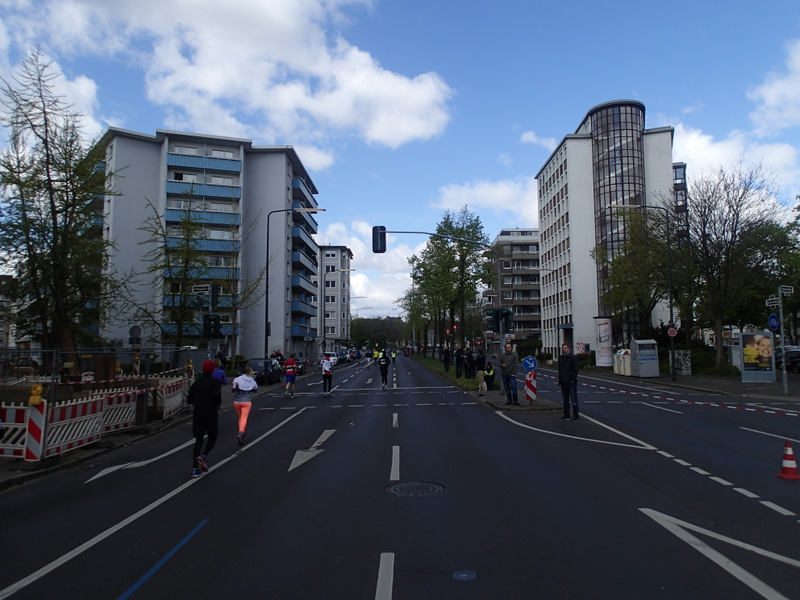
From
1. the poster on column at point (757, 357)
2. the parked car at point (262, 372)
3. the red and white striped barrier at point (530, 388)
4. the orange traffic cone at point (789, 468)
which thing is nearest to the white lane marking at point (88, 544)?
the orange traffic cone at point (789, 468)

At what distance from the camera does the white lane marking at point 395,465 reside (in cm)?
812

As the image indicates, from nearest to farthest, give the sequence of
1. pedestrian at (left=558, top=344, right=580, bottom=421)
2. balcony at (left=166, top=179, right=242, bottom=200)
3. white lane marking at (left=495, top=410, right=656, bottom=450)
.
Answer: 1. white lane marking at (left=495, top=410, right=656, bottom=450)
2. pedestrian at (left=558, top=344, right=580, bottom=421)
3. balcony at (left=166, top=179, right=242, bottom=200)

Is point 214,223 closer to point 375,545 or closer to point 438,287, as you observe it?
point 438,287

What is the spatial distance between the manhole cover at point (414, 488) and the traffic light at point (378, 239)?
12211 millimetres

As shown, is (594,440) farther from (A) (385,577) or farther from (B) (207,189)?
(B) (207,189)

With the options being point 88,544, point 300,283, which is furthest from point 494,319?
point 300,283

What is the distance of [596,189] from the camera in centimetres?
6341

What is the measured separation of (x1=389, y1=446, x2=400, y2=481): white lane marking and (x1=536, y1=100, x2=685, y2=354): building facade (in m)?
49.0

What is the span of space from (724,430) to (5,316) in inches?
945

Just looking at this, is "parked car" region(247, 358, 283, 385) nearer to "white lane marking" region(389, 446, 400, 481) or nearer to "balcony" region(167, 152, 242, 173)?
"white lane marking" region(389, 446, 400, 481)

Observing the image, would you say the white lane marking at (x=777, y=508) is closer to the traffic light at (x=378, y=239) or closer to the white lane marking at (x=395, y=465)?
the white lane marking at (x=395, y=465)

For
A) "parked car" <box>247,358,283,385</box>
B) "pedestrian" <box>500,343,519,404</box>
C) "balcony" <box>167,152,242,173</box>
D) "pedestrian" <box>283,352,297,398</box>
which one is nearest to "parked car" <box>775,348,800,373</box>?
"pedestrian" <box>500,343,519,404</box>

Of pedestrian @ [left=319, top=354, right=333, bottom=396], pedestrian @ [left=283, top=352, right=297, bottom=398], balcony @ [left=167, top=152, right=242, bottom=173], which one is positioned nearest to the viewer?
pedestrian @ [left=319, top=354, right=333, bottom=396]

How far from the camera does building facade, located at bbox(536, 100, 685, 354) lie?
200ft
